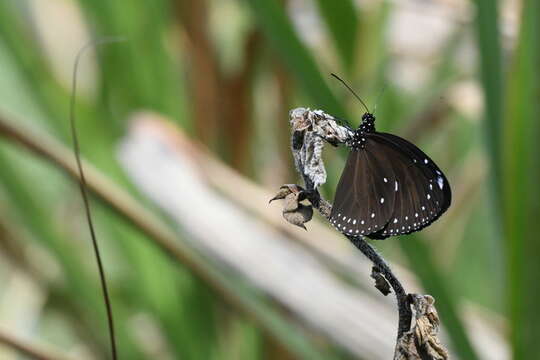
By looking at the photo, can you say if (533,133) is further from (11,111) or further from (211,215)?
(11,111)

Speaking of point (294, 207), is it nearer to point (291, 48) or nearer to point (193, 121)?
point (291, 48)

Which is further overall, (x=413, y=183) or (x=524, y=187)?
(x=524, y=187)

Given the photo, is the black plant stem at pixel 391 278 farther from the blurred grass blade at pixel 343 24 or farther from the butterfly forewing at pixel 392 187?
the blurred grass blade at pixel 343 24

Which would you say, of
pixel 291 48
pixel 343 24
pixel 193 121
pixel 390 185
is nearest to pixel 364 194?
A: pixel 390 185

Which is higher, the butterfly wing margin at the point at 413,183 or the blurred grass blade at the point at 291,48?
the blurred grass blade at the point at 291,48

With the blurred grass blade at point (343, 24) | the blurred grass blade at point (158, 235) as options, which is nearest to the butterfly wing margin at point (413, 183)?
the blurred grass blade at point (158, 235)

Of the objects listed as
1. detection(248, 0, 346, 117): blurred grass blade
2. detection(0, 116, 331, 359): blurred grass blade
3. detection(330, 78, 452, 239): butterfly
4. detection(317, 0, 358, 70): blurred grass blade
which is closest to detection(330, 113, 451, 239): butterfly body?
Result: detection(330, 78, 452, 239): butterfly
